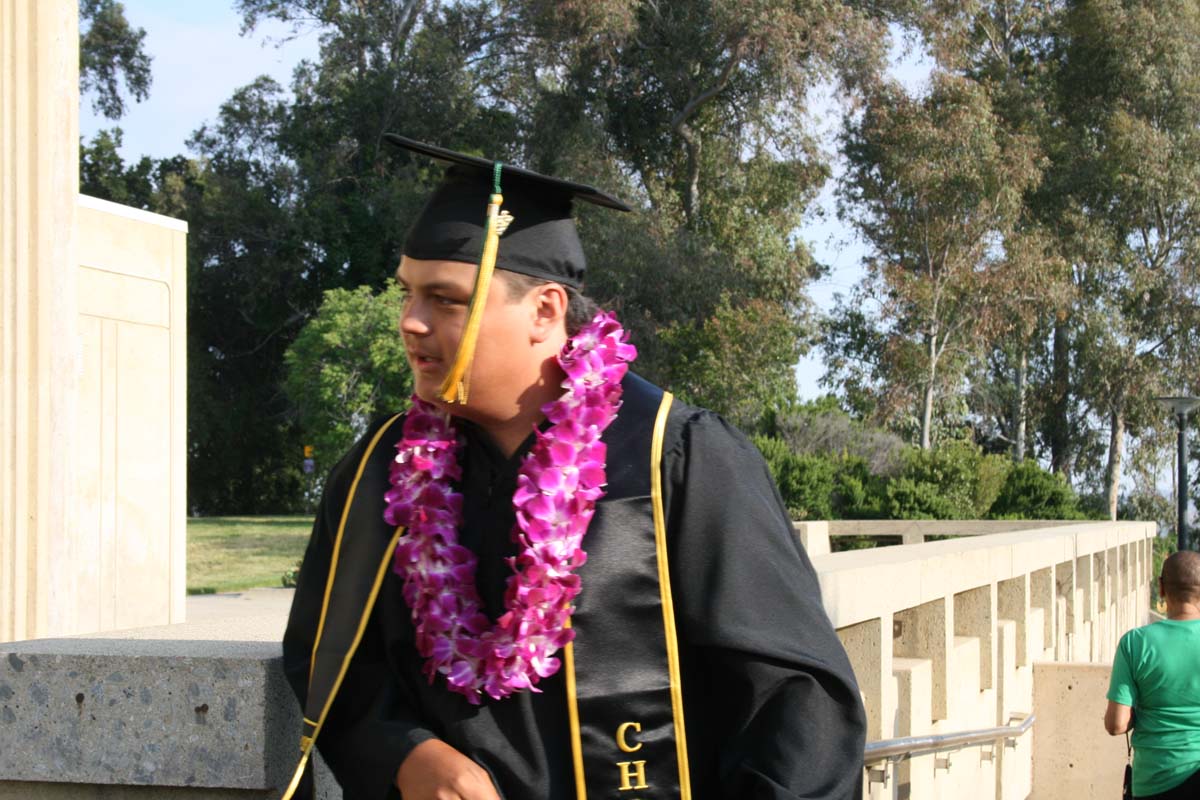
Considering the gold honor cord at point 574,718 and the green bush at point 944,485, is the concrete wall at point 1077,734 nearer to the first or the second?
the gold honor cord at point 574,718

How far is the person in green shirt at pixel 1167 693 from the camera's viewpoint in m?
5.68

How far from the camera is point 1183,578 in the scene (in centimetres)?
577

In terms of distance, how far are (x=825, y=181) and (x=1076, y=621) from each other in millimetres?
22231

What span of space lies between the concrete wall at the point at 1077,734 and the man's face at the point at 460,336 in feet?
26.4

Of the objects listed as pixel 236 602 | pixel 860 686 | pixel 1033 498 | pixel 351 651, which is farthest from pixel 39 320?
pixel 1033 498

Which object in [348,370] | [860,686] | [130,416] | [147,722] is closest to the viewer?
[147,722]

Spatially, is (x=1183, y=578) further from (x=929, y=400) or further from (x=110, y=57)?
(x=110, y=57)

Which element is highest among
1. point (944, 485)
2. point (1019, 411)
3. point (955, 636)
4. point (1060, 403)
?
point (1060, 403)

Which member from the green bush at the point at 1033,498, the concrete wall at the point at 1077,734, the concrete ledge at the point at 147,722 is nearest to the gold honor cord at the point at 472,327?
the concrete ledge at the point at 147,722

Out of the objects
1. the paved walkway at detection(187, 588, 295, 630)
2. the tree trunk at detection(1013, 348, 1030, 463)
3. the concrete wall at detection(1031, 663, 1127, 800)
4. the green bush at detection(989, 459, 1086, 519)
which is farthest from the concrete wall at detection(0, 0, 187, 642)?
the tree trunk at detection(1013, 348, 1030, 463)

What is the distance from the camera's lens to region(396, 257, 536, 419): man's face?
7.10 ft

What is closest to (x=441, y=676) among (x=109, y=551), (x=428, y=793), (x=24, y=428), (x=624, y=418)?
(x=428, y=793)

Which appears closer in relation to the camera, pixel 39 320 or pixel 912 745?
pixel 912 745

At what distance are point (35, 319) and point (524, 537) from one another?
18.7 ft
